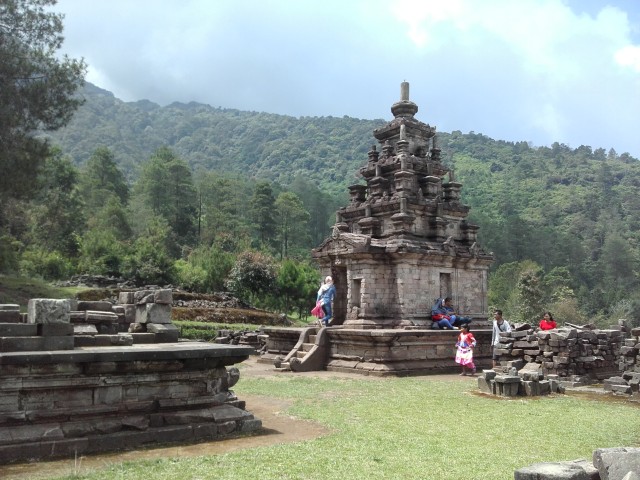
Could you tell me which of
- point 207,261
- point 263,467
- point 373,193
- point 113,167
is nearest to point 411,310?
point 373,193

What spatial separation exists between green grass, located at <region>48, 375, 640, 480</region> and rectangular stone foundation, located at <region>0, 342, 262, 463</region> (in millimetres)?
938

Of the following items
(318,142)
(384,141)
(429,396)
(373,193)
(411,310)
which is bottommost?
(429,396)

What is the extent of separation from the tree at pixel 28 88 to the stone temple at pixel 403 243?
12.0m

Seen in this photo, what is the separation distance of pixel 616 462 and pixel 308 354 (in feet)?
42.9

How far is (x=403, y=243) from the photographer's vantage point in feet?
56.8

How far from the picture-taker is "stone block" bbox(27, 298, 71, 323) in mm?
6707

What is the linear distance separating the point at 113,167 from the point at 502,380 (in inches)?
2832

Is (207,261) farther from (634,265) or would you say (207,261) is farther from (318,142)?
(318,142)

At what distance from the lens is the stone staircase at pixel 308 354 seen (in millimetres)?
16391

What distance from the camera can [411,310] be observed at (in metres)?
17.5

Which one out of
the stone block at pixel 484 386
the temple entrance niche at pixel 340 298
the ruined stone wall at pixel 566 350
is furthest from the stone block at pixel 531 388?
the temple entrance niche at pixel 340 298

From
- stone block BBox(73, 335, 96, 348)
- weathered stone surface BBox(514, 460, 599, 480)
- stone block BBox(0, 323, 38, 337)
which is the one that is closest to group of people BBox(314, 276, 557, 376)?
stone block BBox(73, 335, 96, 348)

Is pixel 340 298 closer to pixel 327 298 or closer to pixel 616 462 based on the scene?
pixel 327 298

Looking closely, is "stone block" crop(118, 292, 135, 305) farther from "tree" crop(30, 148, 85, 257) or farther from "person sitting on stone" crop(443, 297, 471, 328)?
"tree" crop(30, 148, 85, 257)
